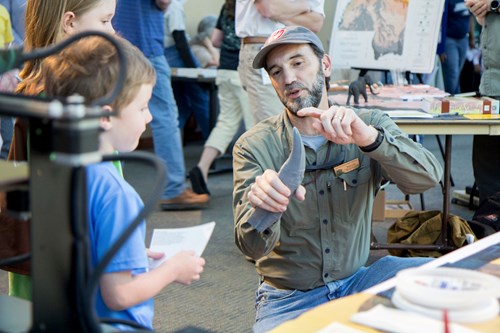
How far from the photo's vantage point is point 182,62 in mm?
6715

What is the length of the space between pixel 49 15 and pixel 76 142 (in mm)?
1488

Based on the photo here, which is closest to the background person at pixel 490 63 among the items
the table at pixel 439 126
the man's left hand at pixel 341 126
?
the table at pixel 439 126

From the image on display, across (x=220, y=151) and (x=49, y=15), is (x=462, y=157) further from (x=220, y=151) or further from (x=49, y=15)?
(x=49, y=15)

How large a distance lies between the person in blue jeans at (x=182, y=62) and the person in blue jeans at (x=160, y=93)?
5.15 feet

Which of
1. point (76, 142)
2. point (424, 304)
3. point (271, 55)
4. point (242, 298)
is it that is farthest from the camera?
point (242, 298)

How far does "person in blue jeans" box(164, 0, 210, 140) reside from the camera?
6301mm

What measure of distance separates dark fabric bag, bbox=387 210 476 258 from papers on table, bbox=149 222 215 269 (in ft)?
6.48

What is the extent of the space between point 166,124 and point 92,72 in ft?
11.0

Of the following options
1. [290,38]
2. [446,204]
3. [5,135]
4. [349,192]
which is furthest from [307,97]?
[5,135]

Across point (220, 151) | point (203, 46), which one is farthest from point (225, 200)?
point (203, 46)

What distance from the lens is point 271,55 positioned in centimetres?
241

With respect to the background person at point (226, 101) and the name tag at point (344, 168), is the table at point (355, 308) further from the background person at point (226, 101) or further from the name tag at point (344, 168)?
the background person at point (226, 101)

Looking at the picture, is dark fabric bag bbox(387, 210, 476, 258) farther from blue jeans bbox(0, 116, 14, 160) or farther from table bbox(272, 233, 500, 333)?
table bbox(272, 233, 500, 333)

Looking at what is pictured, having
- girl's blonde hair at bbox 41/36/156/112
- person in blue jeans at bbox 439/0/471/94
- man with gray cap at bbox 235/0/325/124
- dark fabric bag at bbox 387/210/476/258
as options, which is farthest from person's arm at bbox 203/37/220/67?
girl's blonde hair at bbox 41/36/156/112
